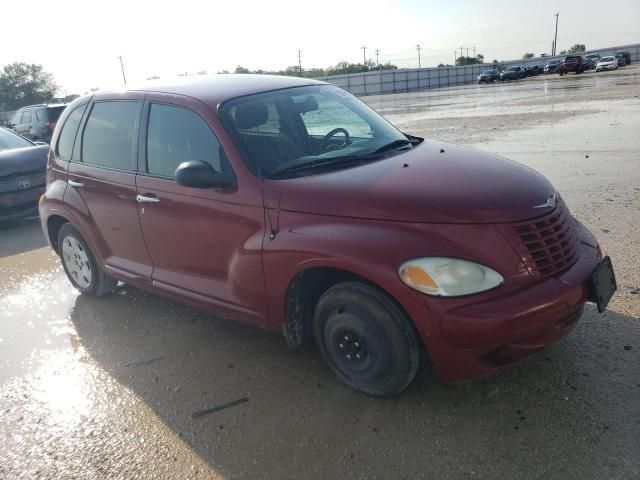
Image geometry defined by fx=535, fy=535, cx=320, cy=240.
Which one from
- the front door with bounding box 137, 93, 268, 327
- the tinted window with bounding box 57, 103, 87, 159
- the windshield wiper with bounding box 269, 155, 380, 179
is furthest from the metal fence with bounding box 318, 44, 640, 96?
the windshield wiper with bounding box 269, 155, 380, 179

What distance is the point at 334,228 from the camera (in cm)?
281

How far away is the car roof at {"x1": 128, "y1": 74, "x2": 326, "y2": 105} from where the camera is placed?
3.58 metres

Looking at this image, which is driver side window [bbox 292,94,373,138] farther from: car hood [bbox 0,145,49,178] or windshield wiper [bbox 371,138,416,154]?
car hood [bbox 0,145,49,178]

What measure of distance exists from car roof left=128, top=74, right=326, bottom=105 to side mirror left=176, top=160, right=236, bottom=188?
0.55m

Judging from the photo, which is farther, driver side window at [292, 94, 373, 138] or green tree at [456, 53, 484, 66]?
green tree at [456, 53, 484, 66]

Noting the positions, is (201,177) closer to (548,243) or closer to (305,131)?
(305,131)

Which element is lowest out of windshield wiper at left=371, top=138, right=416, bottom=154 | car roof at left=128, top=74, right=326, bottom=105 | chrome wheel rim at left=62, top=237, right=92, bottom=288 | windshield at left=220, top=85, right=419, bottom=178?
chrome wheel rim at left=62, top=237, right=92, bottom=288

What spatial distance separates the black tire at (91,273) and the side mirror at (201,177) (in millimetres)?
1995

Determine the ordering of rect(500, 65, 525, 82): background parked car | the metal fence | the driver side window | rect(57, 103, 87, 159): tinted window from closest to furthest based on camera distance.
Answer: the driver side window < rect(57, 103, 87, 159): tinted window < rect(500, 65, 525, 82): background parked car < the metal fence

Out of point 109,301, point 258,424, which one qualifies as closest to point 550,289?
point 258,424

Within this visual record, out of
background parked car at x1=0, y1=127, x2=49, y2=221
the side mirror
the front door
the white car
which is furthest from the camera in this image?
the white car

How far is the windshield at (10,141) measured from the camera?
27.3 feet

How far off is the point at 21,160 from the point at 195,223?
584 centimetres

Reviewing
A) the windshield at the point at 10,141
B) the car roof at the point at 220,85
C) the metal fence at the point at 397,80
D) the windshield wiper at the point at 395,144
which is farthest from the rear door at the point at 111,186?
the metal fence at the point at 397,80
